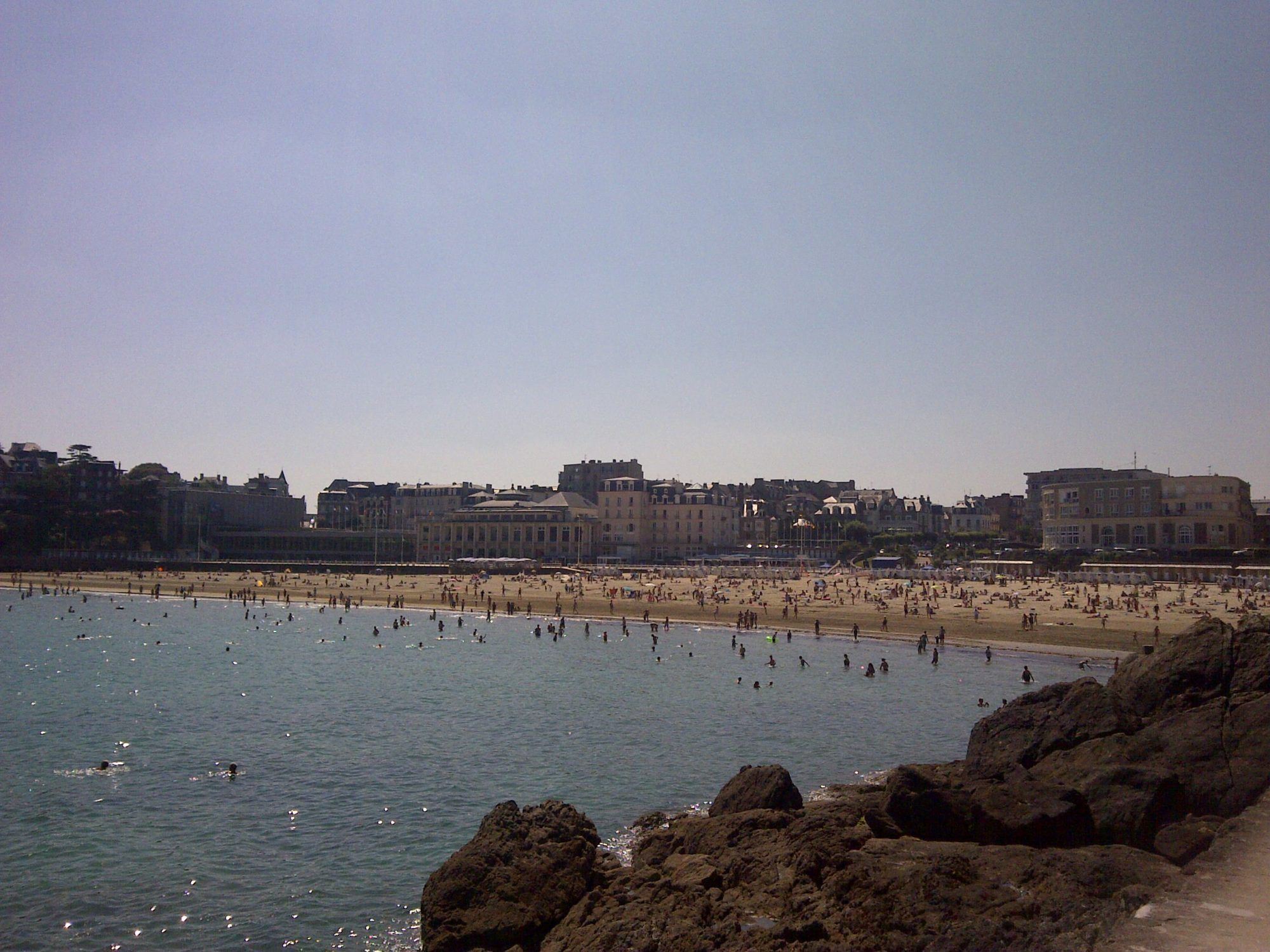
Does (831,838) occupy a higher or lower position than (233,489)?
lower

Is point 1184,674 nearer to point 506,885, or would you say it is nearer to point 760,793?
point 760,793

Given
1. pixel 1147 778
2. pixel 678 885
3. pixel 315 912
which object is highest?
pixel 1147 778

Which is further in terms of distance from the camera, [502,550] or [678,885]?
[502,550]

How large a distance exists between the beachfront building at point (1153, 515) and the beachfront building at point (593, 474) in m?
60.8

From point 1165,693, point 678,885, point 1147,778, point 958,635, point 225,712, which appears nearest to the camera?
point 678,885

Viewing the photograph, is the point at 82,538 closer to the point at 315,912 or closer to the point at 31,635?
the point at 31,635

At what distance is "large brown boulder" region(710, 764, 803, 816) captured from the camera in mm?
14992

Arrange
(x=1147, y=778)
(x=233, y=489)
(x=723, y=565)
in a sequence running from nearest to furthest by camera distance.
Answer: (x=1147, y=778) → (x=723, y=565) → (x=233, y=489)

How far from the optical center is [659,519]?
428ft

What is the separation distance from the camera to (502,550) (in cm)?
11775

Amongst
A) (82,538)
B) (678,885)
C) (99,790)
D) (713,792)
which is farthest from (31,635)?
(82,538)

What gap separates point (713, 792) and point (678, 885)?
7.91 meters

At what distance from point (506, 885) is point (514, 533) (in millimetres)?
106388

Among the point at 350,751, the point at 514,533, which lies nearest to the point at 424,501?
the point at 514,533
